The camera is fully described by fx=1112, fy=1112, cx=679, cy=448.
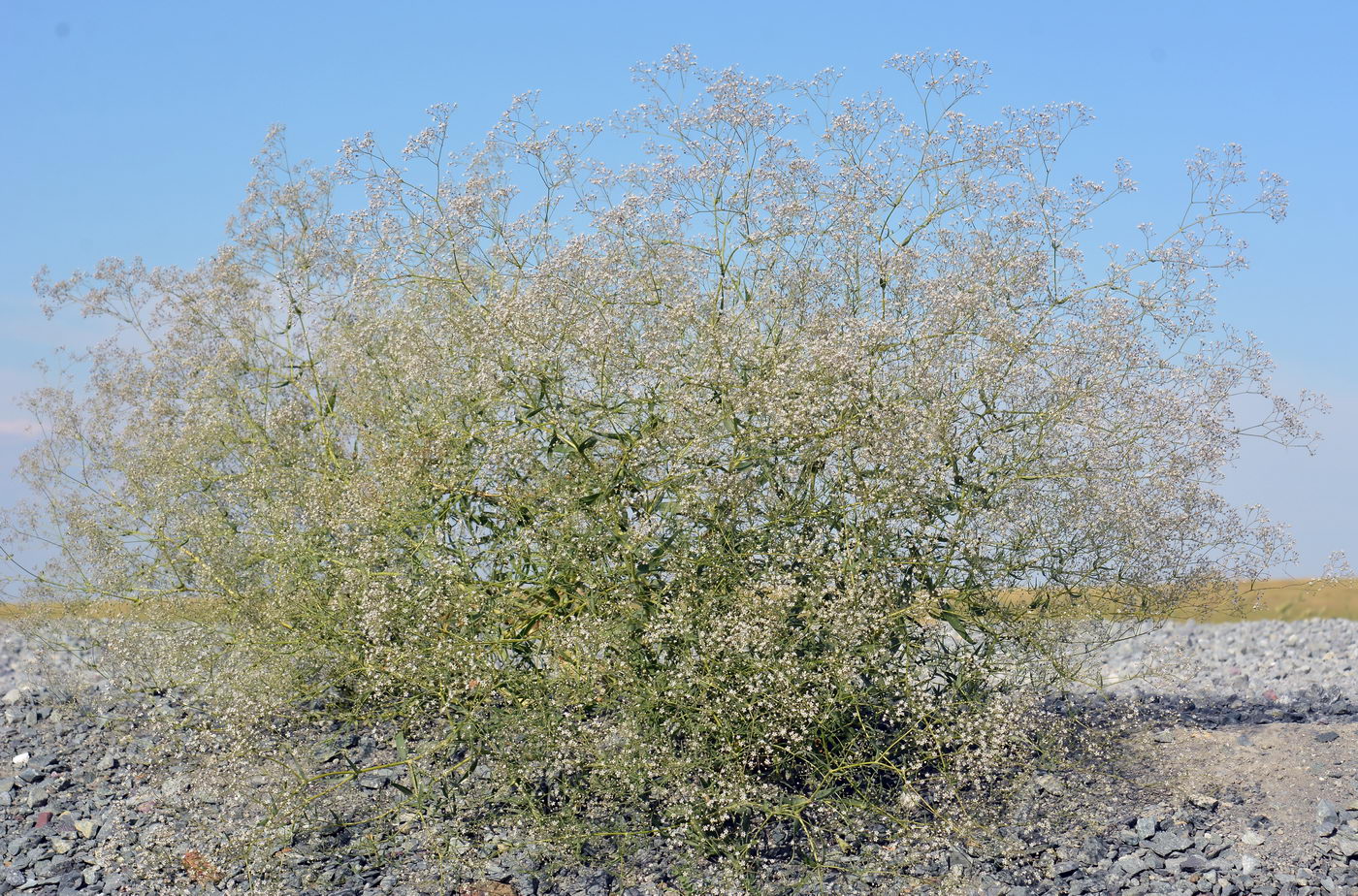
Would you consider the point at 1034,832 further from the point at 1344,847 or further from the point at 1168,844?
the point at 1344,847

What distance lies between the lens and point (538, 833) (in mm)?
7883

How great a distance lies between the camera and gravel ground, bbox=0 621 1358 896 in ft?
25.7

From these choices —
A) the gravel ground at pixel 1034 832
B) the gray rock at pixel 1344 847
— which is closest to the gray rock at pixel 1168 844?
the gravel ground at pixel 1034 832

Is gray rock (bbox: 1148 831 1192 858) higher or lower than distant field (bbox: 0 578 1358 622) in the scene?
lower

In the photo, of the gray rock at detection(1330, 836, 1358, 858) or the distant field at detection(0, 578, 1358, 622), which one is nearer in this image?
the gray rock at detection(1330, 836, 1358, 858)

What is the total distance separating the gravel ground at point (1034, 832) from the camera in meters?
7.82

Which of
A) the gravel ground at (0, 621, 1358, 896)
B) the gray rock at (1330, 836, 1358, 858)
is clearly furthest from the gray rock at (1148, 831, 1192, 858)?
the gray rock at (1330, 836, 1358, 858)

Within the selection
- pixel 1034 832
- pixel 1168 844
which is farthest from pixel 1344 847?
pixel 1034 832

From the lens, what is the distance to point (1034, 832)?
27.3ft

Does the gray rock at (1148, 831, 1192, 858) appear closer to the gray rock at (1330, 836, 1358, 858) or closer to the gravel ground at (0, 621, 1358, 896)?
the gravel ground at (0, 621, 1358, 896)

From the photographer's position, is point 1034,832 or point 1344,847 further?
point 1034,832

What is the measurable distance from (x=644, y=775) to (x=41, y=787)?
21.9ft

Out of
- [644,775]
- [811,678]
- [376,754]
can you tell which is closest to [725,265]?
[811,678]

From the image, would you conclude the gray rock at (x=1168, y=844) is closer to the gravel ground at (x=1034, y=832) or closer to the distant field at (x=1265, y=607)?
the gravel ground at (x=1034, y=832)
